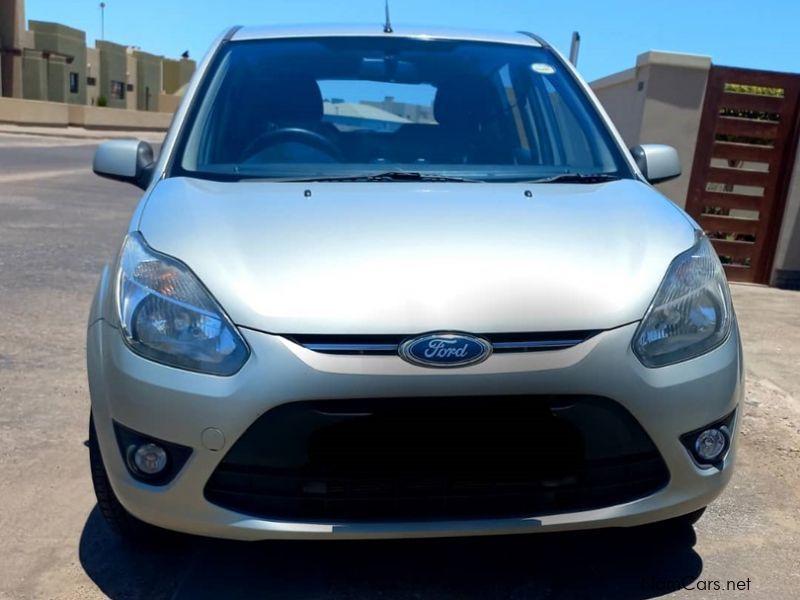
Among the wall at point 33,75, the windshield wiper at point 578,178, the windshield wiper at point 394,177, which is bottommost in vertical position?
the wall at point 33,75

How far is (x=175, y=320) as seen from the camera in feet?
7.23

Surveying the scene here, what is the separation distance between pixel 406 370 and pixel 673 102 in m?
6.30

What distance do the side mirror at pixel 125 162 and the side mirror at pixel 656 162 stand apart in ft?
6.44

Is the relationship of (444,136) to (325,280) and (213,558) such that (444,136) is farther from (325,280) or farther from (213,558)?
(213,558)

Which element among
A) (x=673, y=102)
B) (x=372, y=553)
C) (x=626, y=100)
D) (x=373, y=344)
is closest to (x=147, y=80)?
(x=626, y=100)

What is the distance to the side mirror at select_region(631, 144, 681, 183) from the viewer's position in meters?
3.44

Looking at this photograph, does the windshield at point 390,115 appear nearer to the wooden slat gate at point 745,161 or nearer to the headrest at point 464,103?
the headrest at point 464,103

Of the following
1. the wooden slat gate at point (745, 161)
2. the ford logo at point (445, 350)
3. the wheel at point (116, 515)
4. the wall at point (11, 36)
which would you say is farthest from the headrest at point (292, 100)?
the wall at point (11, 36)

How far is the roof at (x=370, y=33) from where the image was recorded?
3.66 metres

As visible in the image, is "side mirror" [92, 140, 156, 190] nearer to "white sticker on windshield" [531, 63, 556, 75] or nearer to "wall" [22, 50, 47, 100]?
"white sticker on windshield" [531, 63, 556, 75]

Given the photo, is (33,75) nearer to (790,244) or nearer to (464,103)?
(790,244)

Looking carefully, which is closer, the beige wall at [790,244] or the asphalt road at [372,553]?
the asphalt road at [372,553]

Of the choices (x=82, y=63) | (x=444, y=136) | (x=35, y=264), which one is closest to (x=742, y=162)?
(x=444, y=136)

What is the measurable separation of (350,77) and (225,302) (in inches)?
67.1
